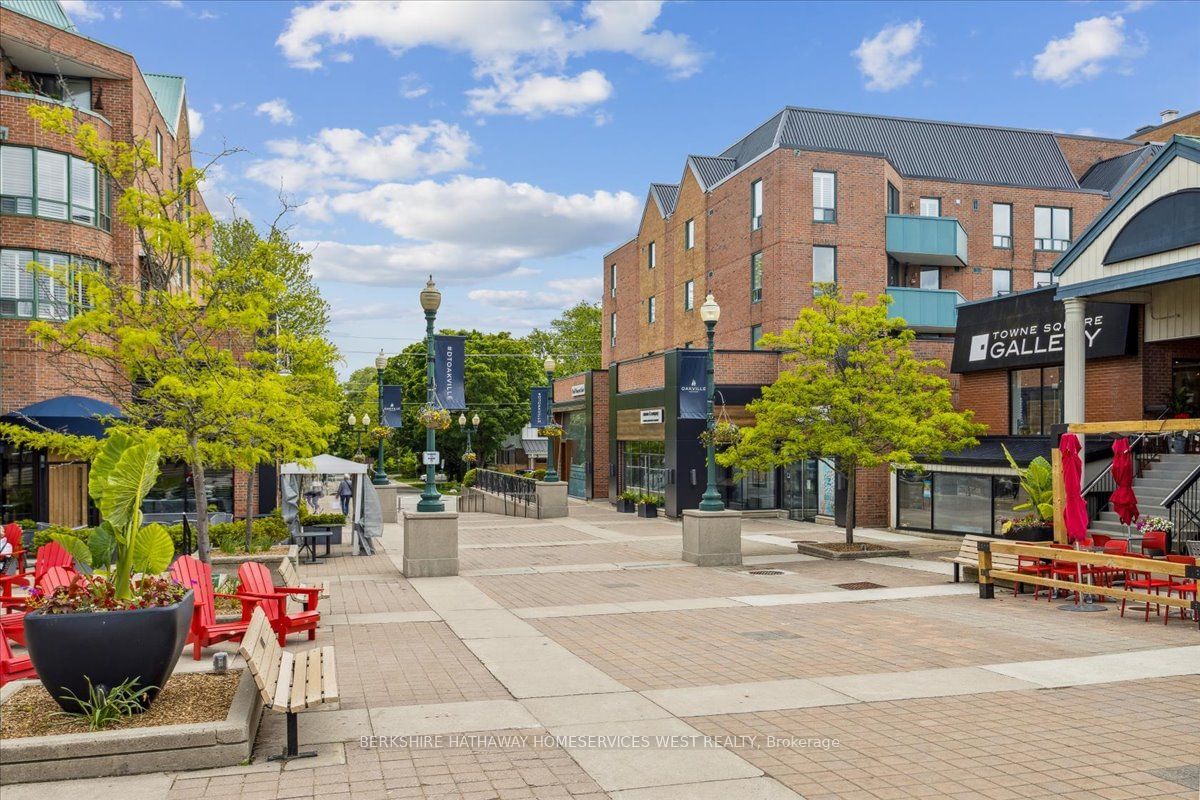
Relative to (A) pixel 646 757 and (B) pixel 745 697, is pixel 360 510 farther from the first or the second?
(A) pixel 646 757

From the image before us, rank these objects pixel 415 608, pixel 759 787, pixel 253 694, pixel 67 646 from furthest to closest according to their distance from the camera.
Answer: pixel 415 608 < pixel 253 694 < pixel 67 646 < pixel 759 787

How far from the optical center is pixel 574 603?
15312 millimetres

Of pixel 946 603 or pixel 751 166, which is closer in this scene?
pixel 946 603

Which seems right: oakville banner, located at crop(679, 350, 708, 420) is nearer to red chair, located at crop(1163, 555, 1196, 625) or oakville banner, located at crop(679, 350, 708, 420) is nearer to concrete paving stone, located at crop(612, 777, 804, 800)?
red chair, located at crop(1163, 555, 1196, 625)

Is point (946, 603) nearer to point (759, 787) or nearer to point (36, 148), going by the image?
point (759, 787)

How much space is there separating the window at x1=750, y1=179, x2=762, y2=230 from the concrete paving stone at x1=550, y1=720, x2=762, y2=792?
29317 millimetres

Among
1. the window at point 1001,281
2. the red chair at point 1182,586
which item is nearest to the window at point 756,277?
the window at point 1001,281

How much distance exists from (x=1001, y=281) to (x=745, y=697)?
112ft

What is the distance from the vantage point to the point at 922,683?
9734 mm

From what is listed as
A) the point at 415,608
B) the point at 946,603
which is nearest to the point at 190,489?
the point at 415,608

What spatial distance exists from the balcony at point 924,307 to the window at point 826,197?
336 cm

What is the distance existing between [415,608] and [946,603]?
8283 millimetres

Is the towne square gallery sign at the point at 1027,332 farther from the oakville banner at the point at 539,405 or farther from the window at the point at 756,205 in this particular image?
the oakville banner at the point at 539,405

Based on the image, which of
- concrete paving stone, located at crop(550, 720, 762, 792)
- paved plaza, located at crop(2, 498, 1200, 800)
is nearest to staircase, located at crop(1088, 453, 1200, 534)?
paved plaza, located at crop(2, 498, 1200, 800)
